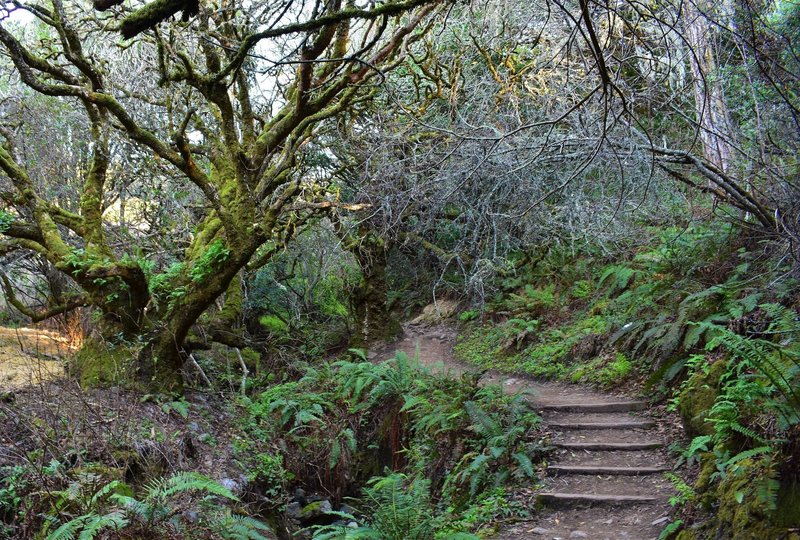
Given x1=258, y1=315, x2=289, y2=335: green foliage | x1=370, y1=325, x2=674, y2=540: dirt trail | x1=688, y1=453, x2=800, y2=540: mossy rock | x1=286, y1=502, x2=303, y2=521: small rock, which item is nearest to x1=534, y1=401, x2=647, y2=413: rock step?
x1=370, y1=325, x2=674, y2=540: dirt trail

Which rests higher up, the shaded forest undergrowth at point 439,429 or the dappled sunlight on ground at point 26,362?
the dappled sunlight on ground at point 26,362

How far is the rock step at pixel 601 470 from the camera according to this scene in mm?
5946

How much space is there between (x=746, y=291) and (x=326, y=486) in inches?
253

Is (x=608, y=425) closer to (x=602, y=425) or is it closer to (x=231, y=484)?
(x=602, y=425)

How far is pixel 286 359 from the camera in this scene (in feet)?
39.8

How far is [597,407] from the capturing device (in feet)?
25.2

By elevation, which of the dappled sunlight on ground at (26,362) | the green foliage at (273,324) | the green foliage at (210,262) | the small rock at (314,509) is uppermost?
the green foliage at (210,262)

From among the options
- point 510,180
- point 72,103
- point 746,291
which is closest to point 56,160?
point 72,103

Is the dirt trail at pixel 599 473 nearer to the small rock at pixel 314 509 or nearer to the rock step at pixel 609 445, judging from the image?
the rock step at pixel 609 445

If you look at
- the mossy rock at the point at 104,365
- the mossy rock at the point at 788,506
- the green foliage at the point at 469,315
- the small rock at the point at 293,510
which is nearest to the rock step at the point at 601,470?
the mossy rock at the point at 788,506

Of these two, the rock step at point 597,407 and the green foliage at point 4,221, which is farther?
the rock step at point 597,407

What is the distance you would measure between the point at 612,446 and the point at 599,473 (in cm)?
56

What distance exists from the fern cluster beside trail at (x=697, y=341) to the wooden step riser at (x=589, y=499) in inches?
26.1

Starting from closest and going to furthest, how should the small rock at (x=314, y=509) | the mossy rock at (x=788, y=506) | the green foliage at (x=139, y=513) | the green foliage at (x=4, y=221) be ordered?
1. the mossy rock at (x=788, y=506)
2. the green foliage at (x=139, y=513)
3. the green foliage at (x=4, y=221)
4. the small rock at (x=314, y=509)
